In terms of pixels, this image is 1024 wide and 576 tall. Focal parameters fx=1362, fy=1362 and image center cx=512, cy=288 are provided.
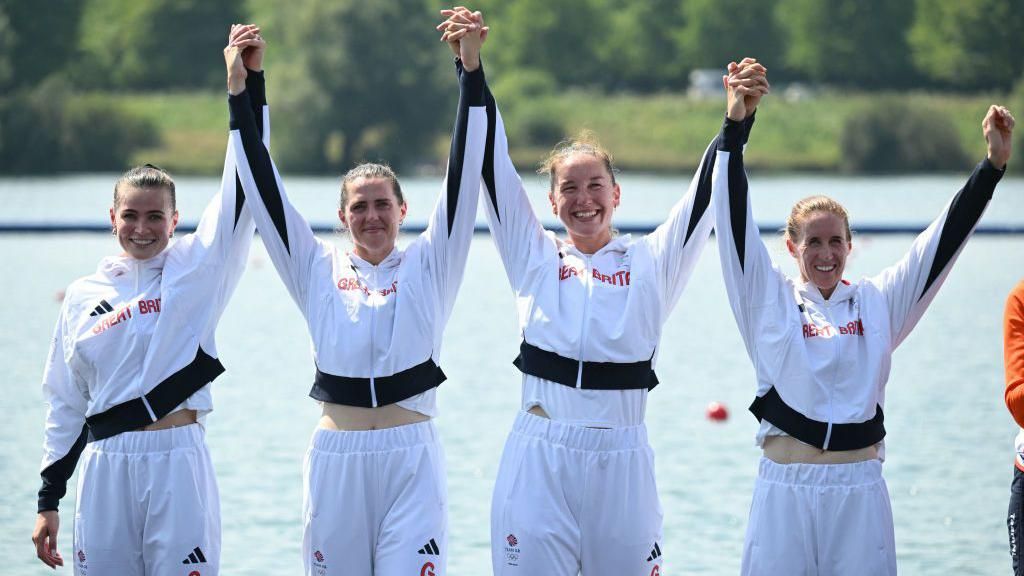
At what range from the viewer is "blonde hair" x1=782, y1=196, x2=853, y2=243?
4789 millimetres

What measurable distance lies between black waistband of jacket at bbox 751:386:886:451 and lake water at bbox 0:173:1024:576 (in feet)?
2.56

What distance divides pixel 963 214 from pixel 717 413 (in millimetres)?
8169

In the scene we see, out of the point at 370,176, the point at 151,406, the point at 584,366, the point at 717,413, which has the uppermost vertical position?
the point at 370,176

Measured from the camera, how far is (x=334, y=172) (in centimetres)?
4403

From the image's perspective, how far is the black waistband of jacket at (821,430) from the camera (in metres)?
4.59

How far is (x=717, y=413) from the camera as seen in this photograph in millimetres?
12742

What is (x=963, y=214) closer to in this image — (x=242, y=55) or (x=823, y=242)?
(x=823, y=242)

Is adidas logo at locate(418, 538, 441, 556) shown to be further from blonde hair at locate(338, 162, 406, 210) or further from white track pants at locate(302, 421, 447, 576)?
blonde hair at locate(338, 162, 406, 210)

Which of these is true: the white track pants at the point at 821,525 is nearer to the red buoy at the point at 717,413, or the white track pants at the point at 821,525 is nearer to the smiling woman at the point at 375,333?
the smiling woman at the point at 375,333

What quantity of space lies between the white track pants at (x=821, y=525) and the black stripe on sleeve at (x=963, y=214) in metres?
0.77

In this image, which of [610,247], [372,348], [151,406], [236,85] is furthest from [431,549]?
[236,85]

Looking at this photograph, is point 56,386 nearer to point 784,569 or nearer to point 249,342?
point 784,569

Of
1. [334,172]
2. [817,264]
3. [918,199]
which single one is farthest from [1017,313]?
[334,172]

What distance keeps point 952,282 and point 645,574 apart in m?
16.3
